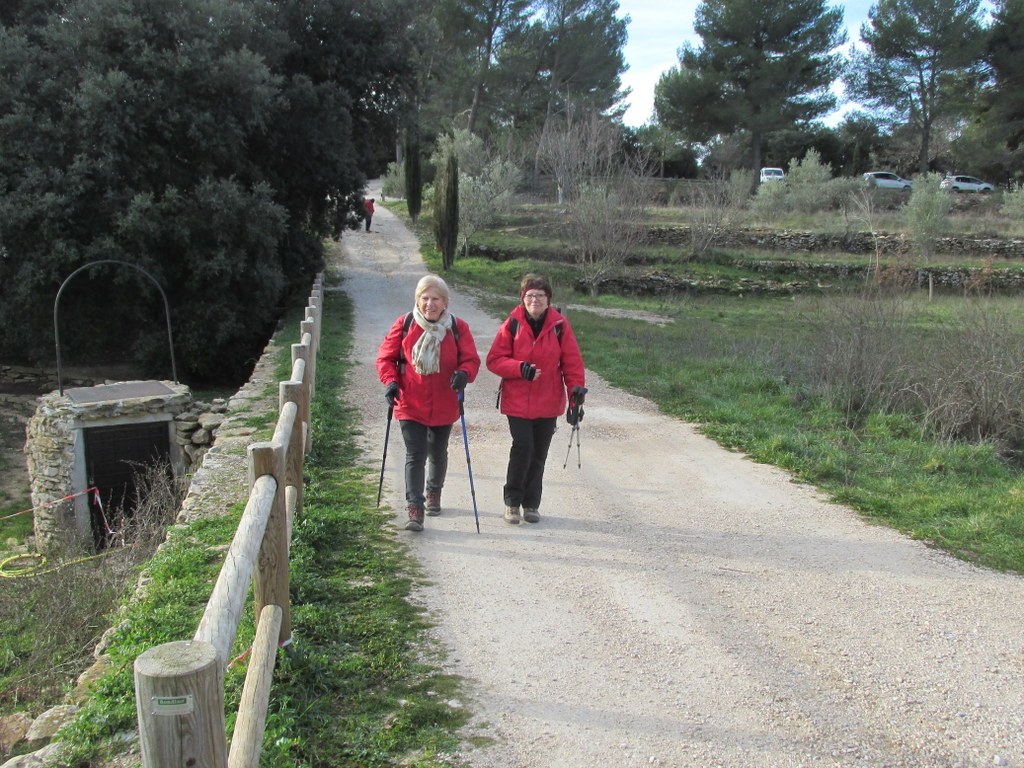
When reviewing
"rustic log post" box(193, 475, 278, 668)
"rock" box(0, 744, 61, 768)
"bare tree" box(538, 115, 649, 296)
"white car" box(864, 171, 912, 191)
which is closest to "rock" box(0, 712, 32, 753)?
"rock" box(0, 744, 61, 768)

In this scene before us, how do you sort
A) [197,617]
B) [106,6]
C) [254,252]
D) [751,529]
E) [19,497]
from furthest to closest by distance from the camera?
1. [254,252]
2. [106,6]
3. [19,497]
4. [751,529]
5. [197,617]

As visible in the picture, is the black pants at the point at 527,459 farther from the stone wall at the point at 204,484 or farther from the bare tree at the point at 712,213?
the bare tree at the point at 712,213

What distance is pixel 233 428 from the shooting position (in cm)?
878

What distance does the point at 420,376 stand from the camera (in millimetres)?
5750

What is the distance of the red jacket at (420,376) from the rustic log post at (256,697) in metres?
2.15

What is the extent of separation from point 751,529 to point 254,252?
13.8 meters

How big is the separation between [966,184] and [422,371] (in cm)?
4735

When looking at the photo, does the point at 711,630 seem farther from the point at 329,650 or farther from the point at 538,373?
the point at 538,373

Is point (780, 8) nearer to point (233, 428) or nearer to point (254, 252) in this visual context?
point (254, 252)

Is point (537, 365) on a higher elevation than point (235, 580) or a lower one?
higher

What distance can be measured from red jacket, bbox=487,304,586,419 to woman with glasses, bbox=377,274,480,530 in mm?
236

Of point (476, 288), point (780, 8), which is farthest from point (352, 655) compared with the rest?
point (780, 8)

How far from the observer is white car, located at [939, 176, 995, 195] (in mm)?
44219

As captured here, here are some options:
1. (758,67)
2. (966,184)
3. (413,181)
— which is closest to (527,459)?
(413,181)
